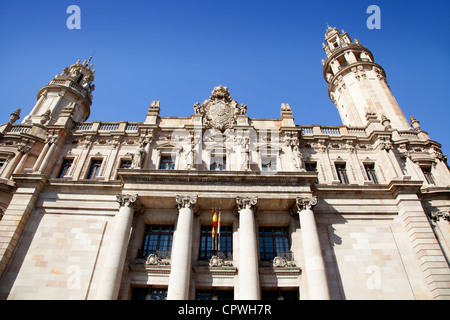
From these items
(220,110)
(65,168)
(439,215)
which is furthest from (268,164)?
(65,168)

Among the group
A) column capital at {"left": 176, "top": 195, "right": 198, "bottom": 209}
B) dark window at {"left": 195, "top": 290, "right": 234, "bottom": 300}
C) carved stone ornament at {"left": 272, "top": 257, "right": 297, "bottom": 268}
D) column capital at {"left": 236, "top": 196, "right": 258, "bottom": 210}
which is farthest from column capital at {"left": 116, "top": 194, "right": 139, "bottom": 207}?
carved stone ornament at {"left": 272, "top": 257, "right": 297, "bottom": 268}

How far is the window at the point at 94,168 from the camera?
23297 millimetres

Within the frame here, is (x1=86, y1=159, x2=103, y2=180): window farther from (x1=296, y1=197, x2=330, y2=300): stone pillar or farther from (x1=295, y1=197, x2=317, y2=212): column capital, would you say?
(x1=296, y1=197, x2=330, y2=300): stone pillar

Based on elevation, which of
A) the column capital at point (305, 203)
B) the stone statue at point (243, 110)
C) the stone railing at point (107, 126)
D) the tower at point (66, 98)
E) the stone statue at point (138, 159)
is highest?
the tower at point (66, 98)

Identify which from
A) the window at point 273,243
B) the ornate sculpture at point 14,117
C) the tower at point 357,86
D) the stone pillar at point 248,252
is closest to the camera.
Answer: the stone pillar at point 248,252

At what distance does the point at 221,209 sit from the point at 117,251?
7.48m

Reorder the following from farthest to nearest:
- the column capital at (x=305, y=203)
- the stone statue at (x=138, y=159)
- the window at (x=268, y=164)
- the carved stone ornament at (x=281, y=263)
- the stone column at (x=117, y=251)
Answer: the window at (x=268, y=164)
the stone statue at (x=138, y=159)
the column capital at (x=305, y=203)
the carved stone ornament at (x=281, y=263)
the stone column at (x=117, y=251)

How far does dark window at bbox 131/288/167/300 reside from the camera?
1792 cm

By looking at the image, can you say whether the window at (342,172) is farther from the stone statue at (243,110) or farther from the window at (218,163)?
the window at (218,163)

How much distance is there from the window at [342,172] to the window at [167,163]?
13871 mm

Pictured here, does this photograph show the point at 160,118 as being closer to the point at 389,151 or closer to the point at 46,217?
the point at 46,217

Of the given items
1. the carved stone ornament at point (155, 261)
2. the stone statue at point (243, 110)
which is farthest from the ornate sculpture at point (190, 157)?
the carved stone ornament at point (155, 261)

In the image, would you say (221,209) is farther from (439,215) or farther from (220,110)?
(439,215)

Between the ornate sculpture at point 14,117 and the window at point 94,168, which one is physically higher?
the ornate sculpture at point 14,117
